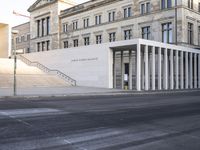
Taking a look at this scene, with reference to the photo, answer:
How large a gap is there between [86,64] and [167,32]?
15844mm

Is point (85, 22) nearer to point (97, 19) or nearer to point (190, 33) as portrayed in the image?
point (97, 19)

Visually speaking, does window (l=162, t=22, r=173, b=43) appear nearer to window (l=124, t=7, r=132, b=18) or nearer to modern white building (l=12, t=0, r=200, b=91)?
modern white building (l=12, t=0, r=200, b=91)

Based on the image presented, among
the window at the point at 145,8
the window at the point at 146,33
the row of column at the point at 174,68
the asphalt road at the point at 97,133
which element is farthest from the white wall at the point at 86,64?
the asphalt road at the point at 97,133

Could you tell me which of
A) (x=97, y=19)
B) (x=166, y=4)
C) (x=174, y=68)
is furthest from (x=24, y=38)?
(x=174, y=68)

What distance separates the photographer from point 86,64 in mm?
38719

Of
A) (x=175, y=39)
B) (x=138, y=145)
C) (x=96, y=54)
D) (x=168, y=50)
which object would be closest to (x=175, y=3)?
(x=175, y=39)

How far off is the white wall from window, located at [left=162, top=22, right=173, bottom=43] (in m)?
14.6

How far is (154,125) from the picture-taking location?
31.0 feet

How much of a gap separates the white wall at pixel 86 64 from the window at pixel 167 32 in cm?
1461

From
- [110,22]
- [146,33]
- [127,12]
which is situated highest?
[127,12]

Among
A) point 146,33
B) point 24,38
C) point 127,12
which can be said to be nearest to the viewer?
point 146,33

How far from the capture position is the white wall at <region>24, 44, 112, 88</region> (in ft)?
117

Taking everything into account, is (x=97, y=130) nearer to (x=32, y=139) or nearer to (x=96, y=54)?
(x=32, y=139)

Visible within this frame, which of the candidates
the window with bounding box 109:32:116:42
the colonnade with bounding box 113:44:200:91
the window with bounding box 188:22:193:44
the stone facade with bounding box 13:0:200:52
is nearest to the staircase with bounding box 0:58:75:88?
the colonnade with bounding box 113:44:200:91
